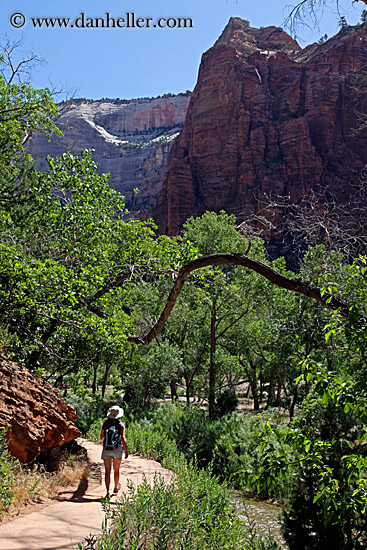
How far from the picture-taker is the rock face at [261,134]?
71938 mm

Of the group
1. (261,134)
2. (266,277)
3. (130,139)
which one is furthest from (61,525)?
(130,139)

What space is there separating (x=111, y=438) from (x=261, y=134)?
256 feet

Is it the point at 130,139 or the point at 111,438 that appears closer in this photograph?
the point at 111,438

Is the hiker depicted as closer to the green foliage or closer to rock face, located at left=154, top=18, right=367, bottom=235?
the green foliage

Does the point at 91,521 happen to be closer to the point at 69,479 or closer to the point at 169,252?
the point at 69,479

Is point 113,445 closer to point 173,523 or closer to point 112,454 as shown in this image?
point 112,454

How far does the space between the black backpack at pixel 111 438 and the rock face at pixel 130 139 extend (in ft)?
338

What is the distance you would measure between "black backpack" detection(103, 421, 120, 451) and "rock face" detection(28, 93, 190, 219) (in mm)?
103049

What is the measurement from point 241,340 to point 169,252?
18411 millimetres

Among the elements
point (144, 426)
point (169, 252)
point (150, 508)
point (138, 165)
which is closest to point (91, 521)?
point (150, 508)

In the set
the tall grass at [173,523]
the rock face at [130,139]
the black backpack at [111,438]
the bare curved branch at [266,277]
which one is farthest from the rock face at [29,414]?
the rock face at [130,139]

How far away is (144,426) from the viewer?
14836 mm

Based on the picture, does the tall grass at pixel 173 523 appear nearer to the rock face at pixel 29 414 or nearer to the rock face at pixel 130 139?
the rock face at pixel 29 414

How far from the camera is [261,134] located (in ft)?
252
